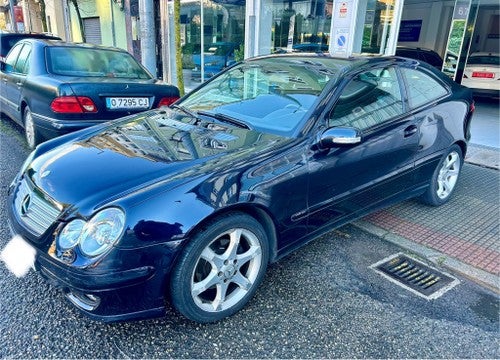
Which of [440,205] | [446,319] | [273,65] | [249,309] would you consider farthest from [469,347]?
[273,65]

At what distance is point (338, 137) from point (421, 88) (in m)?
1.53

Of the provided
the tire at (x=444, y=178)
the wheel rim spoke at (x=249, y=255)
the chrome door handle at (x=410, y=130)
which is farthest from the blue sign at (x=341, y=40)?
the wheel rim spoke at (x=249, y=255)

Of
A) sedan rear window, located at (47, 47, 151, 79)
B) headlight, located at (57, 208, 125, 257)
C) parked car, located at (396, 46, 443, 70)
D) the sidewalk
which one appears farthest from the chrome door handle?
parked car, located at (396, 46, 443, 70)

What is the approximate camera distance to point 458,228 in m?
3.57

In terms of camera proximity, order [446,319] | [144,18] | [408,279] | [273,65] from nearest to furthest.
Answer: [446,319], [408,279], [273,65], [144,18]

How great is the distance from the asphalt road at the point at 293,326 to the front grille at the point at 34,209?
1.83ft

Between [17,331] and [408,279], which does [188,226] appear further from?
[408,279]

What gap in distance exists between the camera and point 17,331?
2.12m

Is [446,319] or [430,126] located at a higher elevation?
[430,126]

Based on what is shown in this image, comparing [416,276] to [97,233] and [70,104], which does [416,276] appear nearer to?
[97,233]

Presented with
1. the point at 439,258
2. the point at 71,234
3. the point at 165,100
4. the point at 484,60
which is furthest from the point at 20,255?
the point at 484,60

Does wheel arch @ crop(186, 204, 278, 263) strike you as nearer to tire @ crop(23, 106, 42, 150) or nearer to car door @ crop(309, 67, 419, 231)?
car door @ crop(309, 67, 419, 231)

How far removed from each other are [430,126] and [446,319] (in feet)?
5.81

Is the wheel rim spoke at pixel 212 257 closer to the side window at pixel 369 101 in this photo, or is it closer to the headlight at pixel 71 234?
the headlight at pixel 71 234
